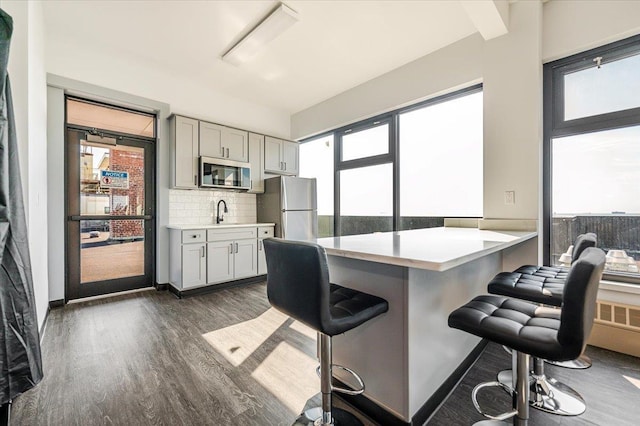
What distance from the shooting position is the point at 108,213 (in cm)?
356

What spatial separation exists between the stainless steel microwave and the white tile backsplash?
1.09 ft

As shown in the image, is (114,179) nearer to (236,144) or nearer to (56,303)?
(56,303)

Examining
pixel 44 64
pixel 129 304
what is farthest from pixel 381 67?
pixel 129 304

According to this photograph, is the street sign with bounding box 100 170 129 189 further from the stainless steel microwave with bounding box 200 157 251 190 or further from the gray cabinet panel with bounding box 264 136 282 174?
the gray cabinet panel with bounding box 264 136 282 174

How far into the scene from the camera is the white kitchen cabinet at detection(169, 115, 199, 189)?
3.72 m

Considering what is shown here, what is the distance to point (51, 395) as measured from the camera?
5.43ft

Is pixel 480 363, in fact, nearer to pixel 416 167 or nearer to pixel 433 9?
pixel 416 167

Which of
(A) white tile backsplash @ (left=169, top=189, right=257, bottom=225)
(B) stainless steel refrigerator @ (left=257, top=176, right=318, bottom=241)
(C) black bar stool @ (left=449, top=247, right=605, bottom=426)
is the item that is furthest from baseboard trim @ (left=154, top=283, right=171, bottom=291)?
(C) black bar stool @ (left=449, top=247, right=605, bottom=426)

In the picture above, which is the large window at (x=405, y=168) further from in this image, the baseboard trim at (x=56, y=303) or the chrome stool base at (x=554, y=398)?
the baseboard trim at (x=56, y=303)

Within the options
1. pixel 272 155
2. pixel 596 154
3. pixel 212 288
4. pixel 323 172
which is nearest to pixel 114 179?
pixel 212 288

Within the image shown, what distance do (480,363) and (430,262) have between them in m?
1.64

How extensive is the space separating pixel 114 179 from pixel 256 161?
1937mm

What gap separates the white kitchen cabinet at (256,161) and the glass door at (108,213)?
4.58 ft

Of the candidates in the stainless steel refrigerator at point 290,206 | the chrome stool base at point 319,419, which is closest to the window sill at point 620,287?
the chrome stool base at point 319,419
